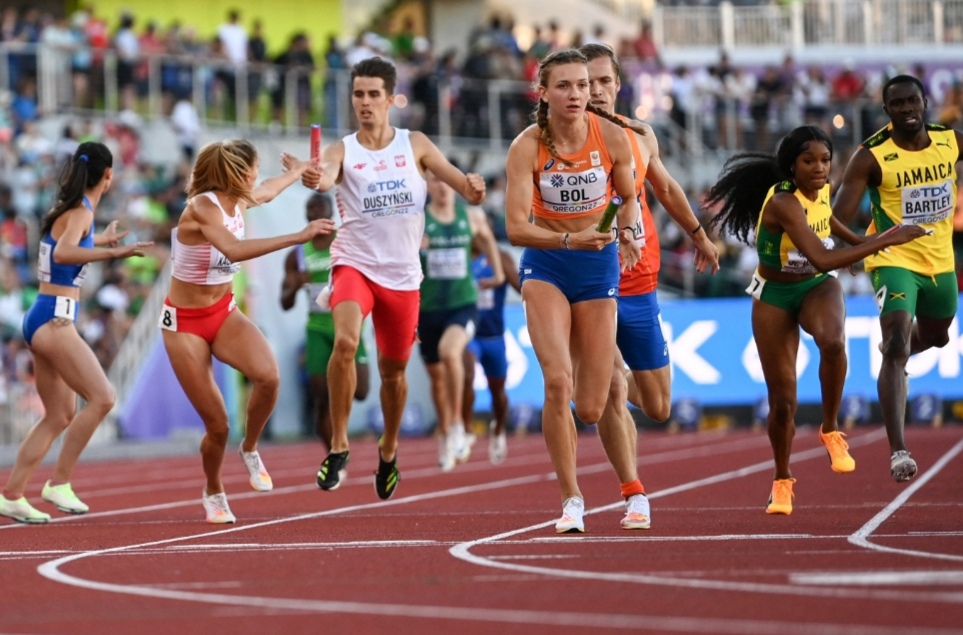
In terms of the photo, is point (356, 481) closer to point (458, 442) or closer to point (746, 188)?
point (458, 442)

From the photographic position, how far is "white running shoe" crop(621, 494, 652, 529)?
9000 mm

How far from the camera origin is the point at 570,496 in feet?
29.1

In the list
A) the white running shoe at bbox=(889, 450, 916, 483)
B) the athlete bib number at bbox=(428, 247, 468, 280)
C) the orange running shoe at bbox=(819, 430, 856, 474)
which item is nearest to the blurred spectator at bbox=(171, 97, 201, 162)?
the athlete bib number at bbox=(428, 247, 468, 280)

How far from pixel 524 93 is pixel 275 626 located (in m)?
23.9

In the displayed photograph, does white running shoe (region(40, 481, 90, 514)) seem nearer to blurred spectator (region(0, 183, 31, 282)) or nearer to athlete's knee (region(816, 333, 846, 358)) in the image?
athlete's knee (region(816, 333, 846, 358))

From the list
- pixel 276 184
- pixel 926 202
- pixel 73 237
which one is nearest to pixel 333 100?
pixel 73 237

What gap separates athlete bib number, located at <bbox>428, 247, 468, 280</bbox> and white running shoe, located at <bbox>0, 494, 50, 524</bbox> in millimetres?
5527

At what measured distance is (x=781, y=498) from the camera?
10023 mm

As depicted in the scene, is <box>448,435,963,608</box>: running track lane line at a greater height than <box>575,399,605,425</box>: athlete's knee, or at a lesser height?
lesser

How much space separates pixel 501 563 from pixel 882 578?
5.57 feet

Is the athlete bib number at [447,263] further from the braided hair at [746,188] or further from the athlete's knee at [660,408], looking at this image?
the athlete's knee at [660,408]

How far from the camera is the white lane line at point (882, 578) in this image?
624 centimetres

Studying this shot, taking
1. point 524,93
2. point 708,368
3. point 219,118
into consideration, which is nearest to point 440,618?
point 708,368

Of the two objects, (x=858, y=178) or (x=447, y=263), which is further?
(x=447, y=263)
